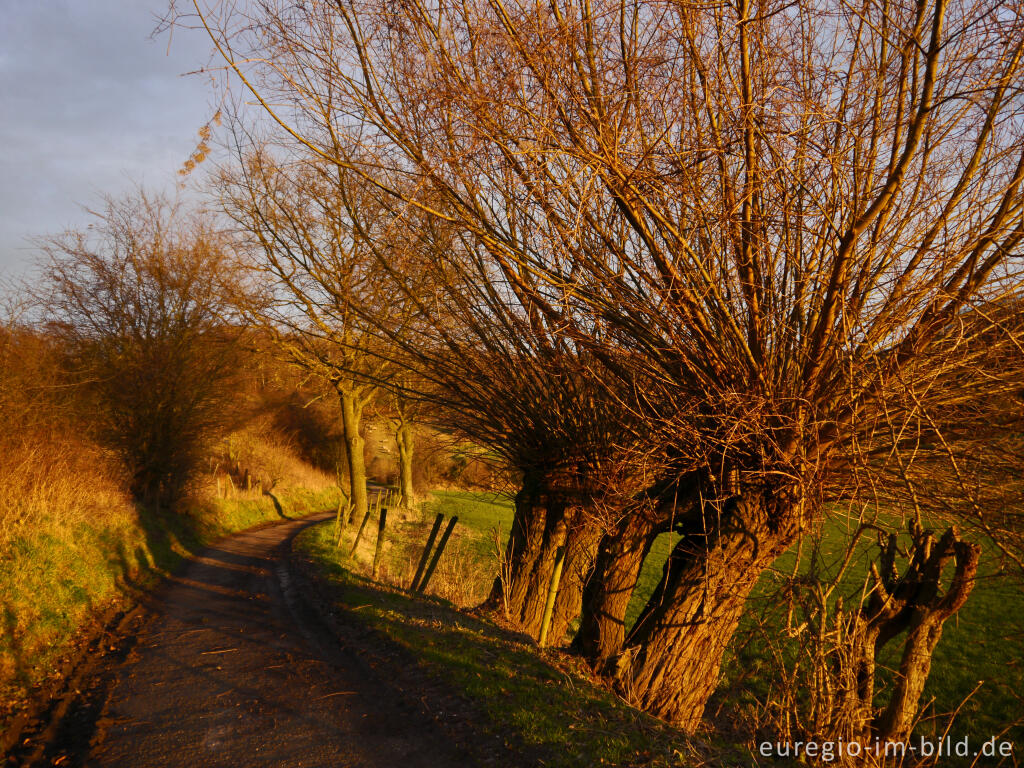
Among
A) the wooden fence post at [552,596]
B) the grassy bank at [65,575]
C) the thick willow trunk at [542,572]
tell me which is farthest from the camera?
the thick willow trunk at [542,572]

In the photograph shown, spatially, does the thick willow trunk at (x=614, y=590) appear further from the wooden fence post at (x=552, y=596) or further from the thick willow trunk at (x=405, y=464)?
the thick willow trunk at (x=405, y=464)

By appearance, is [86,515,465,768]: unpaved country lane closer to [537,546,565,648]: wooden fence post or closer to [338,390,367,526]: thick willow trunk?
[537,546,565,648]: wooden fence post

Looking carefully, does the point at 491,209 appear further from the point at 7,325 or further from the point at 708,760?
the point at 7,325

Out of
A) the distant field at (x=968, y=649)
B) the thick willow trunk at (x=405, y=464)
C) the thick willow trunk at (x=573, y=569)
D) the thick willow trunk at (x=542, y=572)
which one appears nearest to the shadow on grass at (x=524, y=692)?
the thick willow trunk at (x=542, y=572)

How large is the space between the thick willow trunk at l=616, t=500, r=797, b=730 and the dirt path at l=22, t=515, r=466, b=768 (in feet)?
7.07

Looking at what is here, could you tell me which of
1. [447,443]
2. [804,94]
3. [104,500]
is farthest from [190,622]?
[804,94]

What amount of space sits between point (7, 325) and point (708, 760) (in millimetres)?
16890

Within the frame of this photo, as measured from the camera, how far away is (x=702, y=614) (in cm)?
593

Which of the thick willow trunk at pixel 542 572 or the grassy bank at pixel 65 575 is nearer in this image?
the grassy bank at pixel 65 575

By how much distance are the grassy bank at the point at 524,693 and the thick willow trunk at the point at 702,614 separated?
23.9 inches

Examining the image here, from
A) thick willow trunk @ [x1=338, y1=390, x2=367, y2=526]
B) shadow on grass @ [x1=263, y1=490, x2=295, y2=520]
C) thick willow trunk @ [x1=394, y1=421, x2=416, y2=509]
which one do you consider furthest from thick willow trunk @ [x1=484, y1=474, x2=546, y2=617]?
thick willow trunk @ [x1=394, y1=421, x2=416, y2=509]

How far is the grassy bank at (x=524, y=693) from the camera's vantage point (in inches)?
177

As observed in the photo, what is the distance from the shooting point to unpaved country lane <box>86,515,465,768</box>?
15.6ft

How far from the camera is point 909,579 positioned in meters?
5.64
